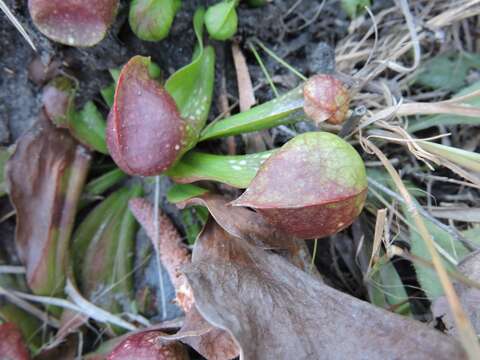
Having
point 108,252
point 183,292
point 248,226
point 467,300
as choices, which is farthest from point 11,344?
point 467,300

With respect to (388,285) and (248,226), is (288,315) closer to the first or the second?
(248,226)

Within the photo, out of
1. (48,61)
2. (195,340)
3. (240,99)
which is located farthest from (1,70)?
(195,340)

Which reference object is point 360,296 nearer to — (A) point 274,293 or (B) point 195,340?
(A) point 274,293

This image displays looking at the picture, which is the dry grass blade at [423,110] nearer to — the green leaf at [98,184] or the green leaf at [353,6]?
the green leaf at [353,6]

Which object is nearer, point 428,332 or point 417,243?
point 428,332

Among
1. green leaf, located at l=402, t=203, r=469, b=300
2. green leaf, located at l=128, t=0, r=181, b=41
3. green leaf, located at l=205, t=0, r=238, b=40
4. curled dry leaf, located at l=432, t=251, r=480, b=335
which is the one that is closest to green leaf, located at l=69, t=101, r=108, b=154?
green leaf, located at l=128, t=0, r=181, b=41

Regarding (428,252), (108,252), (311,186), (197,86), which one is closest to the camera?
(311,186)

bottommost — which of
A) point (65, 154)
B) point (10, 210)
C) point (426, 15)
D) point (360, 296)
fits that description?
point (360, 296)
